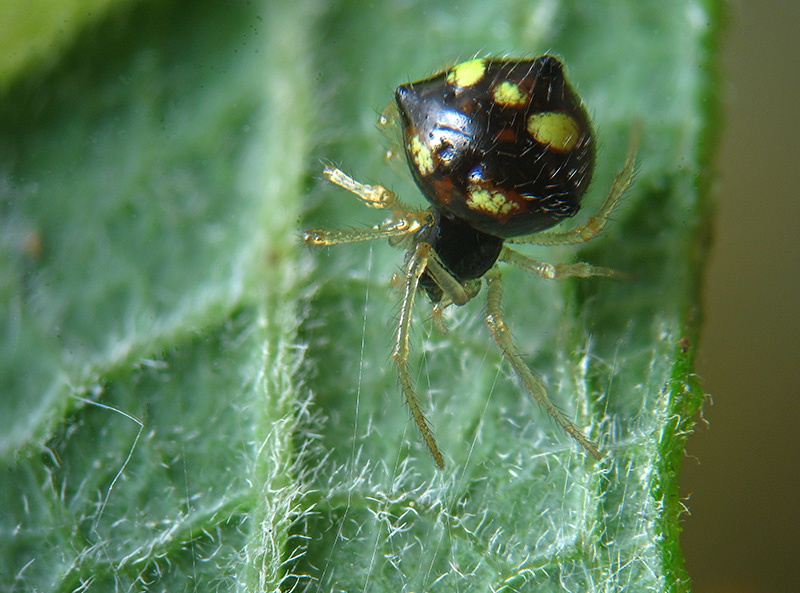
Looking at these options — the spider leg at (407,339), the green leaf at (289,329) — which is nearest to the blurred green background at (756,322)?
the green leaf at (289,329)

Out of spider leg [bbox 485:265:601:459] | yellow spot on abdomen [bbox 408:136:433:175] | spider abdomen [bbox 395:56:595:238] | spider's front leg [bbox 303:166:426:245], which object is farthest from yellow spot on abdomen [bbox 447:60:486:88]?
spider leg [bbox 485:265:601:459]

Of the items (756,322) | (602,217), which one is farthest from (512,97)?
(756,322)

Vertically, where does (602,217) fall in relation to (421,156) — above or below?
below

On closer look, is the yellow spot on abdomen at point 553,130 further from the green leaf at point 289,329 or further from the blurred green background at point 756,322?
the blurred green background at point 756,322

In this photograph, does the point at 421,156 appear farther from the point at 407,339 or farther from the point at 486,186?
the point at 407,339

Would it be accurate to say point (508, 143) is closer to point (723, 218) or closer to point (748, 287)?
point (723, 218)

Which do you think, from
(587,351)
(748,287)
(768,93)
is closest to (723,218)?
(748,287)

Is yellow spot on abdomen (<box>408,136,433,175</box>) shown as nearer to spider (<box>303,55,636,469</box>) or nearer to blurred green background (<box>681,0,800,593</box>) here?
spider (<box>303,55,636,469</box>)
